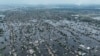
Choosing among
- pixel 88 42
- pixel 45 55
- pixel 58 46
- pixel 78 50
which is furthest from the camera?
pixel 88 42

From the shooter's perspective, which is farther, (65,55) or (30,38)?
(30,38)

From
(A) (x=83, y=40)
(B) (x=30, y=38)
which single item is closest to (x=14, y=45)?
(B) (x=30, y=38)

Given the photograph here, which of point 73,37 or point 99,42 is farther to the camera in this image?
point 73,37

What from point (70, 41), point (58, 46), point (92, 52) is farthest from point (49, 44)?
point (92, 52)

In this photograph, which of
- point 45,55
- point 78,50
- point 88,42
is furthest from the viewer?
point 88,42

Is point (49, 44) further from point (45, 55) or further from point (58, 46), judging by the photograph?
point (45, 55)

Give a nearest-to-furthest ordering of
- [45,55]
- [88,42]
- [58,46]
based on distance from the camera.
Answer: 1. [45,55]
2. [58,46]
3. [88,42]

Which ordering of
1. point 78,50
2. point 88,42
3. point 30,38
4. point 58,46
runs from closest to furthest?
point 78,50 < point 58,46 < point 88,42 < point 30,38

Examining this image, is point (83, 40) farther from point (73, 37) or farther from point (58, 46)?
point (58, 46)

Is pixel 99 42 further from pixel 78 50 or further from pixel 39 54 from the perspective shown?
pixel 39 54
